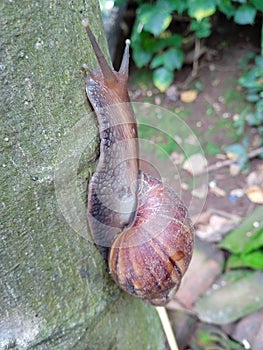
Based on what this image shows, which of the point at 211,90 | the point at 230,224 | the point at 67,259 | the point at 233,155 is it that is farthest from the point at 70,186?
the point at 211,90

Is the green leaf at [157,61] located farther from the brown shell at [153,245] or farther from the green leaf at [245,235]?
the brown shell at [153,245]

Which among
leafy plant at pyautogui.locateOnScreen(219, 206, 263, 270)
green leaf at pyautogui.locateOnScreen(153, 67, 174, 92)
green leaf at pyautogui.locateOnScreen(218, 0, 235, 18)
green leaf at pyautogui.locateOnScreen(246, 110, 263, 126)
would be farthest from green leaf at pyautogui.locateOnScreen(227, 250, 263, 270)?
green leaf at pyautogui.locateOnScreen(218, 0, 235, 18)

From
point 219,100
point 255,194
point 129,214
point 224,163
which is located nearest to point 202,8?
point 219,100

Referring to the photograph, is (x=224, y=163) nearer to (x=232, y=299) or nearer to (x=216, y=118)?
(x=216, y=118)

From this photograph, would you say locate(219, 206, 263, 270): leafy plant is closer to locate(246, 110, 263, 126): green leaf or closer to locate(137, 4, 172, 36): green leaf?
locate(246, 110, 263, 126): green leaf

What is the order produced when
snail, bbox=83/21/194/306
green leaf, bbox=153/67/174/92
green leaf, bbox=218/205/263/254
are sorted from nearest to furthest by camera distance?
snail, bbox=83/21/194/306
green leaf, bbox=218/205/263/254
green leaf, bbox=153/67/174/92
